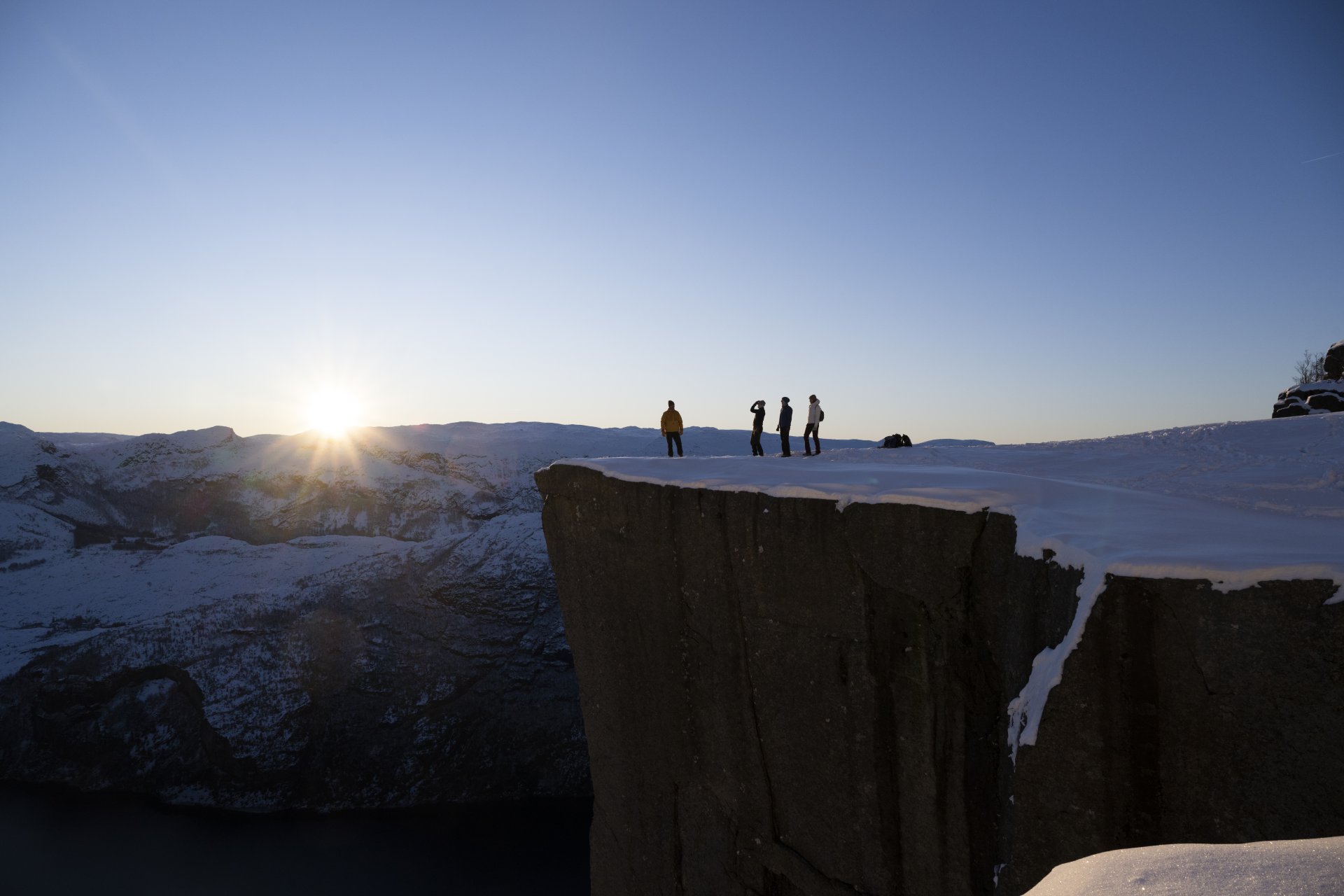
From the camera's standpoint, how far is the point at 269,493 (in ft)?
94.7

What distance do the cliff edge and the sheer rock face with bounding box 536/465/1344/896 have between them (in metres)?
→ 0.02

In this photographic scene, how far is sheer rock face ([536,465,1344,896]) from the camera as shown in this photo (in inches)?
134

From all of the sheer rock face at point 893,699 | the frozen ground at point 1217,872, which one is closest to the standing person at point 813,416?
the sheer rock face at point 893,699

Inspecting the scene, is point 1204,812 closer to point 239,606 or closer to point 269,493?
point 239,606

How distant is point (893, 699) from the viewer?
5.67 metres

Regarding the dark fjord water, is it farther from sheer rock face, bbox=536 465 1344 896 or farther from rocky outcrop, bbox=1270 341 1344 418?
rocky outcrop, bbox=1270 341 1344 418

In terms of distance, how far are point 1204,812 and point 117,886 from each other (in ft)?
69.2

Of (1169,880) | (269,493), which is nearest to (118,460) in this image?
(269,493)

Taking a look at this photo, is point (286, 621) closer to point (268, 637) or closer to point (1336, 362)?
point (268, 637)

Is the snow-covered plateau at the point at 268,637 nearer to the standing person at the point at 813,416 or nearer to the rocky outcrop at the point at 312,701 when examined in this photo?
the rocky outcrop at the point at 312,701

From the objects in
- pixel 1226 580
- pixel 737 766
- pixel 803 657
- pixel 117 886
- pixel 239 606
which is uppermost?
pixel 1226 580

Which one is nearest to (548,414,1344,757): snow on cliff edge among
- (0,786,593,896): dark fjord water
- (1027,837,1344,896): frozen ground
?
(1027,837,1344,896): frozen ground

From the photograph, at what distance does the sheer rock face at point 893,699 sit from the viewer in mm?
3406

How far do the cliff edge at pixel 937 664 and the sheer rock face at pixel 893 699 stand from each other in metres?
0.02
